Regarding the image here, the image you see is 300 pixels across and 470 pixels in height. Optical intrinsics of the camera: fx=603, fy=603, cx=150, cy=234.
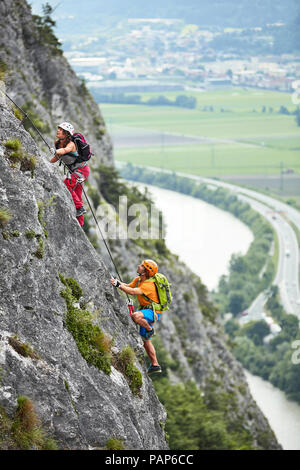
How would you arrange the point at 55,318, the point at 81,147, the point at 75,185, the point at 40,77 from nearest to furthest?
the point at 55,318 < the point at 81,147 < the point at 75,185 < the point at 40,77

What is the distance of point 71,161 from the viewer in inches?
483

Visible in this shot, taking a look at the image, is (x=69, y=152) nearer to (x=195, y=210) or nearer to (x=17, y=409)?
(x=17, y=409)

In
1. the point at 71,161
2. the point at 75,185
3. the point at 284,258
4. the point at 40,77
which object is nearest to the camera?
the point at 71,161

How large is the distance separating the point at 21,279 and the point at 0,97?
362cm

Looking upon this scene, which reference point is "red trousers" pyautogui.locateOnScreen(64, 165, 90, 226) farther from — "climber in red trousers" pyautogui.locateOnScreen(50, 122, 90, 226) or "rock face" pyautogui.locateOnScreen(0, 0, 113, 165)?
"rock face" pyautogui.locateOnScreen(0, 0, 113, 165)

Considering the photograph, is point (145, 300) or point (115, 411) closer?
point (115, 411)

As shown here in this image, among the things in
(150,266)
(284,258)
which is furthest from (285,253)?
(150,266)

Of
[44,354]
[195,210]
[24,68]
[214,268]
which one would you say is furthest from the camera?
[195,210]

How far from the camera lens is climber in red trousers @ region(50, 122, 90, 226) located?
11906 mm

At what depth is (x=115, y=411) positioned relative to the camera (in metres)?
9.73

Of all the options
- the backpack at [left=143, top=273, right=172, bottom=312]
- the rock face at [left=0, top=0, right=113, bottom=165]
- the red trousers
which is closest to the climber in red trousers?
the red trousers

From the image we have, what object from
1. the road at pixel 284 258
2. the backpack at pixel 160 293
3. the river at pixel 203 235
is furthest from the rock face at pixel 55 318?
the road at pixel 284 258

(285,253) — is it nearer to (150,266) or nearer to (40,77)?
(40,77)

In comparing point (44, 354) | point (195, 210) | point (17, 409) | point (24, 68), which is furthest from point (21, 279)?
point (195, 210)
